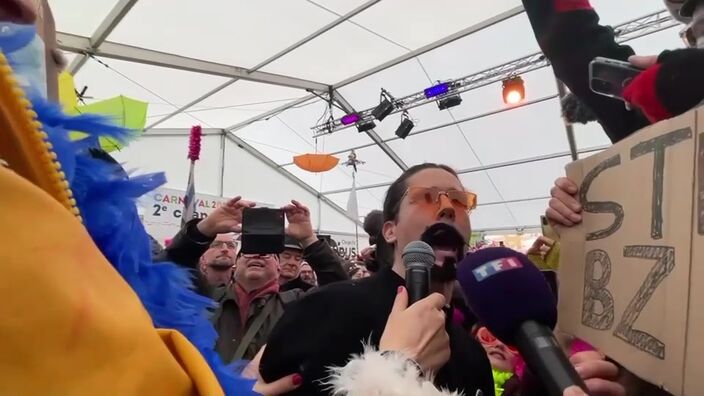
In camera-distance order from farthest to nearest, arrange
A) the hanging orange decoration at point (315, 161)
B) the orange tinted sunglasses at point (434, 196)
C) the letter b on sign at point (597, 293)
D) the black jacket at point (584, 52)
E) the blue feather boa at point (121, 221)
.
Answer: the hanging orange decoration at point (315, 161) < the orange tinted sunglasses at point (434, 196) < the black jacket at point (584, 52) < the letter b on sign at point (597, 293) < the blue feather boa at point (121, 221)

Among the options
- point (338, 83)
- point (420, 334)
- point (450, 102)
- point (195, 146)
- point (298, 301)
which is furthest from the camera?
point (338, 83)

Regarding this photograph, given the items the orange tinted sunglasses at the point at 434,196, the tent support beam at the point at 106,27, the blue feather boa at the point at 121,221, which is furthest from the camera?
the tent support beam at the point at 106,27

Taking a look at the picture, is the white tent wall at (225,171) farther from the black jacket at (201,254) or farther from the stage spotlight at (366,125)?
the black jacket at (201,254)

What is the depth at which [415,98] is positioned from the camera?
7.78 meters

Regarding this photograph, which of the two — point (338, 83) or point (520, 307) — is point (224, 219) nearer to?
point (520, 307)

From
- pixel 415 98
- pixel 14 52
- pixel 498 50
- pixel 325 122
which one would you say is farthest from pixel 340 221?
pixel 14 52

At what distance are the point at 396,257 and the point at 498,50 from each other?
20.0 ft

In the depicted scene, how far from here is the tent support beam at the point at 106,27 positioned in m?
5.03

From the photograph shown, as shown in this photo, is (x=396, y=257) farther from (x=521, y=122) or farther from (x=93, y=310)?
(x=521, y=122)

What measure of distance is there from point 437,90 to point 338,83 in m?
1.69

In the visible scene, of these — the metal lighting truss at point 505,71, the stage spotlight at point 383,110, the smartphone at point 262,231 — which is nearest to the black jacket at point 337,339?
the smartphone at point 262,231

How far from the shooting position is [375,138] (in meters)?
9.20

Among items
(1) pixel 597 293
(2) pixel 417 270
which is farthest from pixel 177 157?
(1) pixel 597 293

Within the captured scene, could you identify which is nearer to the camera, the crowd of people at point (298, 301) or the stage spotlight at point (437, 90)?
the crowd of people at point (298, 301)
